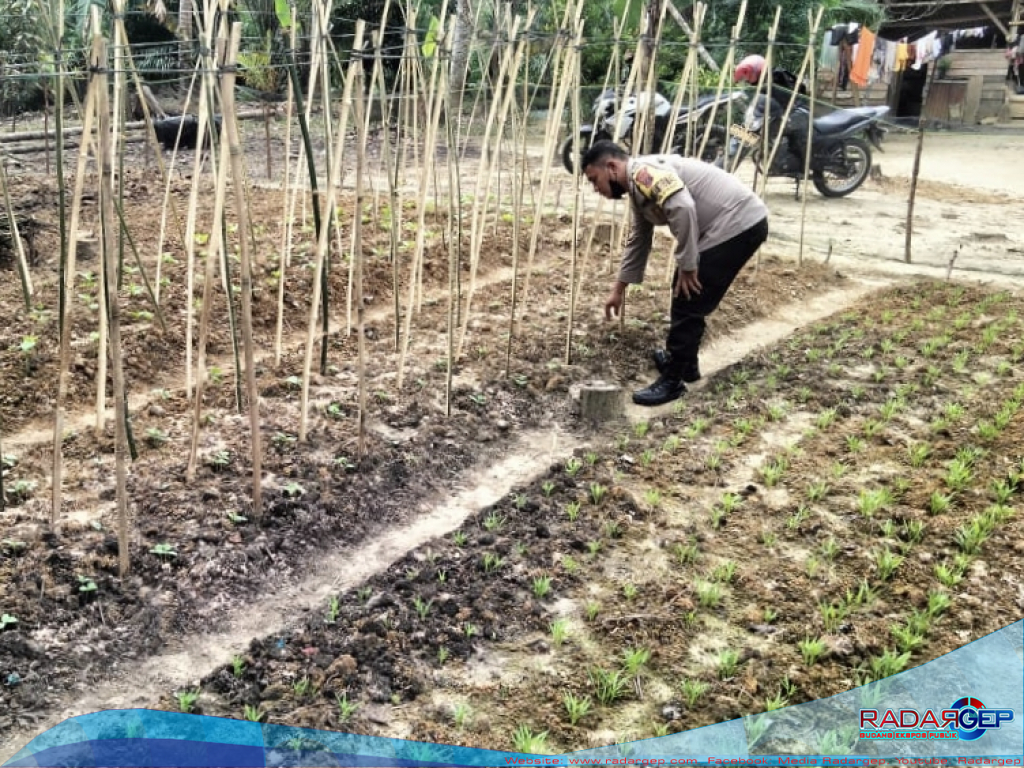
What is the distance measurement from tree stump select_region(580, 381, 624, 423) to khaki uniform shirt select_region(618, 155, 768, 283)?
2.18 feet

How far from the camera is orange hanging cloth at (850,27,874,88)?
37.1ft

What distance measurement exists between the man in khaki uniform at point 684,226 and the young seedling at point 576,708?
2253 mm

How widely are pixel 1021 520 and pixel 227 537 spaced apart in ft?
9.28

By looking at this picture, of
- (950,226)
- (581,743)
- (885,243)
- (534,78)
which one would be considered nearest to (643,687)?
(581,743)

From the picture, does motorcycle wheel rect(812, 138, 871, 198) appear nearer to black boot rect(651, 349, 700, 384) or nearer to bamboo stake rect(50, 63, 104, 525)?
black boot rect(651, 349, 700, 384)

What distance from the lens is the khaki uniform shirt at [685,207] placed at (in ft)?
12.6

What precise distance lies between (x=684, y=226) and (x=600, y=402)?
0.93 metres

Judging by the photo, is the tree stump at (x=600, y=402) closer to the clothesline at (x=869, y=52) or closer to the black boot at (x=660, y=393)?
the black boot at (x=660, y=393)

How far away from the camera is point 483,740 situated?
2.13 m

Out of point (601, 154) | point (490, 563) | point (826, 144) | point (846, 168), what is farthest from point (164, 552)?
point (846, 168)

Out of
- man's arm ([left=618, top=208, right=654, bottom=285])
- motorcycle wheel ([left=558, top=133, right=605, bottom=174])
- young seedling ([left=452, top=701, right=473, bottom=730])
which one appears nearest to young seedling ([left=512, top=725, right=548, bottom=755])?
young seedling ([left=452, top=701, right=473, bottom=730])

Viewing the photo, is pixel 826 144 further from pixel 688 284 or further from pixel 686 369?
pixel 688 284

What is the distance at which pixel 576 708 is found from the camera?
86.4 inches

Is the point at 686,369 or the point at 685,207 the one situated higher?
the point at 685,207
